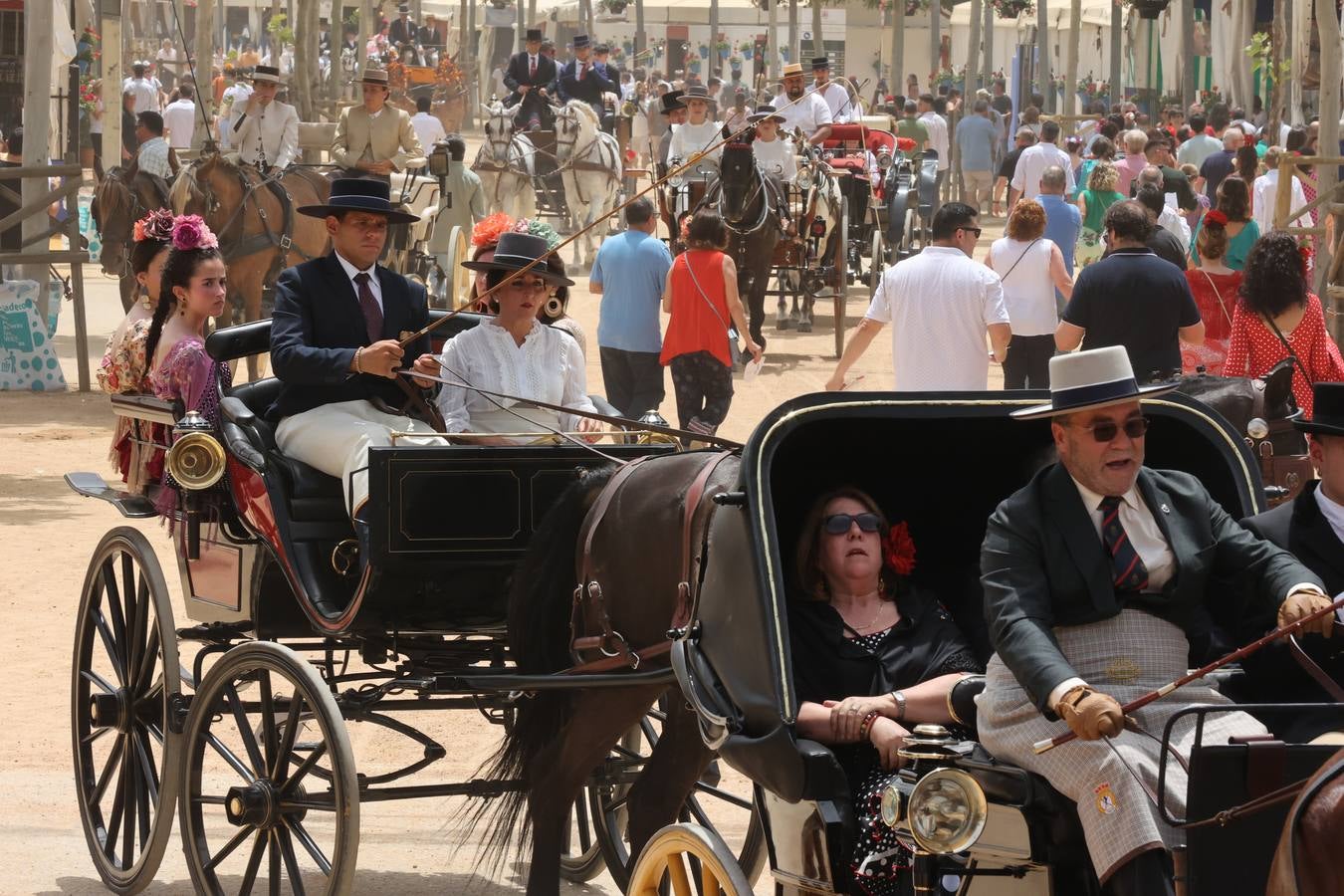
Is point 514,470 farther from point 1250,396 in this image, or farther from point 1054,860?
point 1250,396

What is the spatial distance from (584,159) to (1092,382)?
2354cm

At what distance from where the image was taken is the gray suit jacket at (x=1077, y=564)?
155 inches

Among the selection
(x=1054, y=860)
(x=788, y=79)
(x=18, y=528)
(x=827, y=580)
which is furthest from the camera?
(x=788, y=79)

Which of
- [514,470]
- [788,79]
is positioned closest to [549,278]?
[514,470]

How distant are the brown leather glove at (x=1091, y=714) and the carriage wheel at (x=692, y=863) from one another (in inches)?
32.5

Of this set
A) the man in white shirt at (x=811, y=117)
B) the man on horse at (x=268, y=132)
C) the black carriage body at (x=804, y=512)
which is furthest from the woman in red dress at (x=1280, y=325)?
the man on horse at (x=268, y=132)

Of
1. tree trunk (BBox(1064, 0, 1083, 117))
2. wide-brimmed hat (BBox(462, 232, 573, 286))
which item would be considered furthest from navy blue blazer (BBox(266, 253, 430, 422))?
tree trunk (BBox(1064, 0, 1083, 117))

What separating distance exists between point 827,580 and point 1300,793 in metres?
1.62

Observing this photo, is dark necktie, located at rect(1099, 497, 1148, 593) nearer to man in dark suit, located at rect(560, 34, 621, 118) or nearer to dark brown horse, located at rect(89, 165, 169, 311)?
dark brown horse, located at rect(89, 165, 169, 311)

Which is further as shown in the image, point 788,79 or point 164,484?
point 788,79

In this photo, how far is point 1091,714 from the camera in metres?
3.57

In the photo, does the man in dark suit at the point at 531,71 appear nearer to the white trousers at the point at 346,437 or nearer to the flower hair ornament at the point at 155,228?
the flower hair ornament at the point at 155,228

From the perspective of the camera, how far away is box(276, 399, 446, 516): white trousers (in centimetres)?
592

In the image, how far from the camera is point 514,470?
5.82 m
